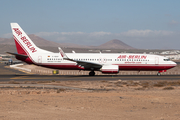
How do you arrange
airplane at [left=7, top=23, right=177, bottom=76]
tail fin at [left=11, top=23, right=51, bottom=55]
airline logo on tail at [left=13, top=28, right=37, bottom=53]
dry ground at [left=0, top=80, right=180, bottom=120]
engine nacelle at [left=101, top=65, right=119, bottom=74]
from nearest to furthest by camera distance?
dry ground at [left=0, top=80, right=180, bottom=120] < engine nacelle at [left=101, top=65, right=119, bottom=74] < airplane at [left=7, top=23, right=177, bottom=76] < tail fin at [left=11, top=23, right=51, bottom=55] < airline logo on tail at [left=13, top=28, right=37, bottom=53]

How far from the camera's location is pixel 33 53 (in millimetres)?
45844

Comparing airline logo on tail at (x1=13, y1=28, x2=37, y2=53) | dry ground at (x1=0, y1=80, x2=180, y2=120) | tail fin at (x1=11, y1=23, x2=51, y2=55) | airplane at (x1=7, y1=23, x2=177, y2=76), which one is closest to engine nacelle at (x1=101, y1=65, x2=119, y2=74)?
airplane at (x1=7, y1=23, x2=177, y2=76)

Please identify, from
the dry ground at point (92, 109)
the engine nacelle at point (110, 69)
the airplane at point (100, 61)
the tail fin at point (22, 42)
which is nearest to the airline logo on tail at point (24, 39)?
the tail fin at point (22, 42)

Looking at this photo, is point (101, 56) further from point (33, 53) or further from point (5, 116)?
point (5, 116)

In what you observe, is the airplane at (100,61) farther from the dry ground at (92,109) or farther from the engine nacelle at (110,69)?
the dry ground at (92,109)

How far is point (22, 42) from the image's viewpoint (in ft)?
152

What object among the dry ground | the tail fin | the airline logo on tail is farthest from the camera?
the airline logo on tail

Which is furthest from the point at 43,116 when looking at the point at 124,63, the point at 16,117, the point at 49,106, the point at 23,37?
the point at 23,37

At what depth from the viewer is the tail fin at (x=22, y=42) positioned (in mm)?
45938

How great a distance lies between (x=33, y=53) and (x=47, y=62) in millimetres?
3490

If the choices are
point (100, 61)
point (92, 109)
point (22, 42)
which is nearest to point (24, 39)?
point (22, 42)

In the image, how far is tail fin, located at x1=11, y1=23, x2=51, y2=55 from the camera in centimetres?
4594

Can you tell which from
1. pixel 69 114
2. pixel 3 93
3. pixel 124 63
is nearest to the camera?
pixel 69 114

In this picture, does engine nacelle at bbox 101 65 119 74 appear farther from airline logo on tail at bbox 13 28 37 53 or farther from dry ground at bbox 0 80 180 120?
dry ground at bbox 0 80 180 120
